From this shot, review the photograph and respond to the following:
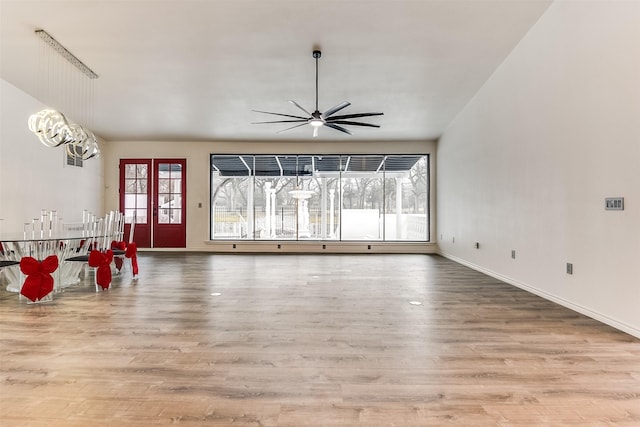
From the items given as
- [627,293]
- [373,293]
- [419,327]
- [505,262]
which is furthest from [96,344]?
[505,262]

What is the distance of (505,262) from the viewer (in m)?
5.11

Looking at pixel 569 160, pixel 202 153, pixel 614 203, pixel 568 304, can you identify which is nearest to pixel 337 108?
pixel 569 160

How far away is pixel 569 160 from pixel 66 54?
673 cm

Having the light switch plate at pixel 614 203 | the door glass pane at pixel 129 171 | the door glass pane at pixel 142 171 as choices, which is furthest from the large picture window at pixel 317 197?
the light switch plate at pixel 614 203

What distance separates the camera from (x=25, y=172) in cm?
608

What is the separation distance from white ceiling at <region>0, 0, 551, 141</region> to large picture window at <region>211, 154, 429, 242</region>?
102 inches

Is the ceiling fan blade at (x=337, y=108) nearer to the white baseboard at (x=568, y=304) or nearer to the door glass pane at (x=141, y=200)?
the white baseboard at (x=568, y=304)

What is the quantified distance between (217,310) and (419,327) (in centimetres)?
213

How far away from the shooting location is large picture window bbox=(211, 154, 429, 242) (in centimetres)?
946

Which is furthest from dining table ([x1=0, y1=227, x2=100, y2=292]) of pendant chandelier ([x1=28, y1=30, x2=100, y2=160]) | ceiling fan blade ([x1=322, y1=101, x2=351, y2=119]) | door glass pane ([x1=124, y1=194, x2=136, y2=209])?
door glass pane ([x1=124, y1=194, x2=136, y2=209])

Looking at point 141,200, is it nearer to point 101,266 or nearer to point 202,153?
point 202,153

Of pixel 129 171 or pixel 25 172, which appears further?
pixel 129 171

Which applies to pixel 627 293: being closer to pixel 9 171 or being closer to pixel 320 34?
pixel 320 34

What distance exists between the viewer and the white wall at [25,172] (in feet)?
18.4
